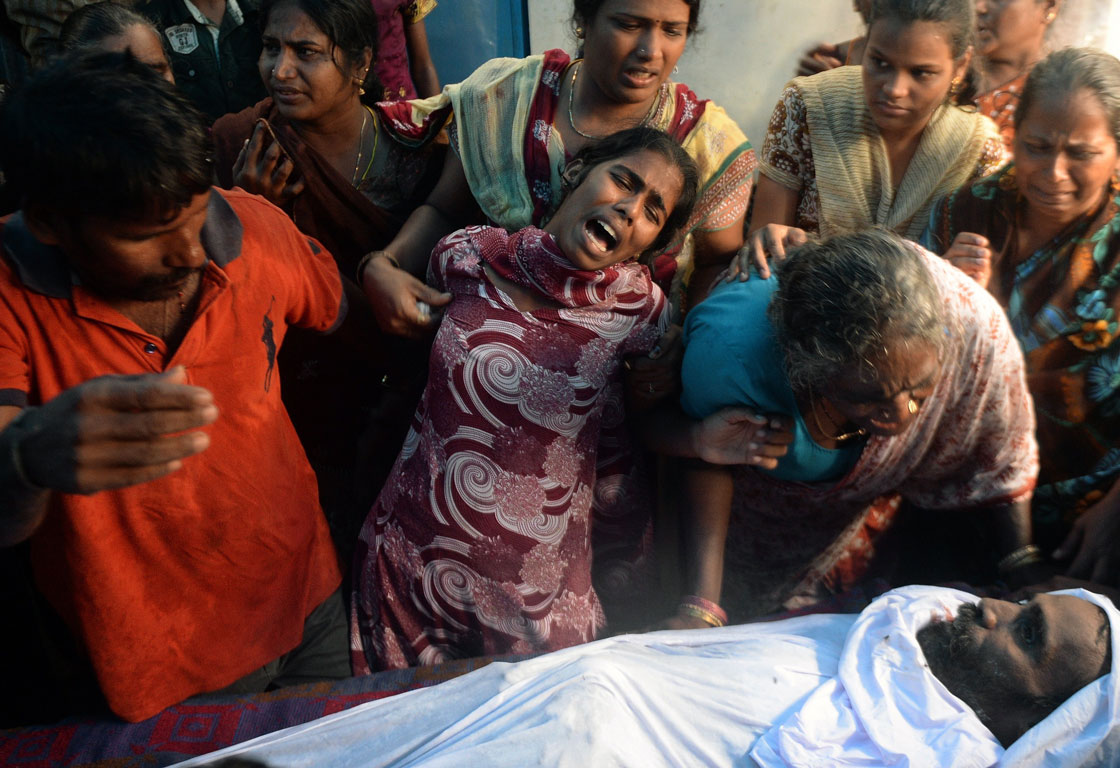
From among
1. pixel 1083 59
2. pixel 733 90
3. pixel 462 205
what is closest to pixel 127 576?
pixel 462 205

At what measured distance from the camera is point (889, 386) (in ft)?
6.15

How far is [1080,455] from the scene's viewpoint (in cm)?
238

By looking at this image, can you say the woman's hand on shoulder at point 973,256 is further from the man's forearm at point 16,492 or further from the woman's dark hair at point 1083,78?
the man's forearm at point 16,492

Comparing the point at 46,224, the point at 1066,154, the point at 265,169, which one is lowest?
the point at 265,169

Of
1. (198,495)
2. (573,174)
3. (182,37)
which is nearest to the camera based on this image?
(198,495)

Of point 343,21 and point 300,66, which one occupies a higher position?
point 343,21

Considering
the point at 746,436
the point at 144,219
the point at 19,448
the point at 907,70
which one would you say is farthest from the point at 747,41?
the point at 19,448

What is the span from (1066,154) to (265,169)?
2.19 m

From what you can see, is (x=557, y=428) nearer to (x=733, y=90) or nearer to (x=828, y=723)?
(x=828, y=723)

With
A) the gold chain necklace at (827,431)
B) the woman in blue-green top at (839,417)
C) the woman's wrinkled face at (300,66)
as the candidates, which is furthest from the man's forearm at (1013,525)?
the woman's wrinkled face at (300,66)

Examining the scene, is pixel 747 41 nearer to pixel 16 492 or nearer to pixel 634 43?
pixel 634 43

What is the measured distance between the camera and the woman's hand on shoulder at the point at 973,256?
7.68 feet

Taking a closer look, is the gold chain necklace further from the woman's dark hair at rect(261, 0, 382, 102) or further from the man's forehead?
the woman's dark hair at rect(261, 0, 382, 102)

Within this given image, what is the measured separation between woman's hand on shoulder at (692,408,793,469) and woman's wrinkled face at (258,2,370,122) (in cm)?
157
